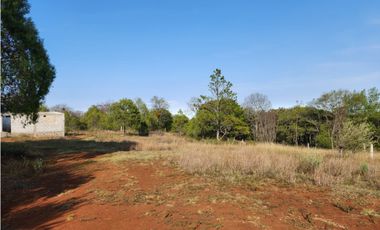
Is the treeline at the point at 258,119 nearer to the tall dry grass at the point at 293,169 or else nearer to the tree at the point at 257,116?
the tree at the point at 257,116

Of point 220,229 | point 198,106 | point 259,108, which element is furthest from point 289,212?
point 259,108

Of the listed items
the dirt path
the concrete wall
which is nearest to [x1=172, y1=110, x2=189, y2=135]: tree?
the concrete wall

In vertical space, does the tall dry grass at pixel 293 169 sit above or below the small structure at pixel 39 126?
below

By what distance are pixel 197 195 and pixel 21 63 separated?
8315mm

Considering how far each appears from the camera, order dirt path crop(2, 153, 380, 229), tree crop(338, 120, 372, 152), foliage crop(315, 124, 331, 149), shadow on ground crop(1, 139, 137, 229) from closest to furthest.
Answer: dirt path crop(2, 153, 380, 229) → shadow on ground crop(1, 139, 137, 229) → tree crop(338, 120, 372, 152) → foliage crop(315, 124, 331, 149)

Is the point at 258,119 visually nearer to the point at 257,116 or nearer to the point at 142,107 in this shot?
the point at 257,116

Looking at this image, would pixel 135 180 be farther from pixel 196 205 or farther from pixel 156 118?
pixel 156 118

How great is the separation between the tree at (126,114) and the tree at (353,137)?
2530cm

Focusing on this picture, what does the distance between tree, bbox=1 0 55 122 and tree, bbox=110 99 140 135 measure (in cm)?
2215

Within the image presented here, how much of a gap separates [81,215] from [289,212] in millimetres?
3686

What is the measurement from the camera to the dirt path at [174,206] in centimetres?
460

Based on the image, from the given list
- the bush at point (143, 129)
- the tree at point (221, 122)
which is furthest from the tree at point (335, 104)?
the bush at point (143, 129)

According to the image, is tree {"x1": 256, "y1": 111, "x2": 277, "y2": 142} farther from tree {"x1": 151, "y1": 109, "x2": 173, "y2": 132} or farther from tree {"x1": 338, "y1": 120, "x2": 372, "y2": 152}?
tree {"x1": 338, "y1": 120, "x2": 372, "y2": 152}

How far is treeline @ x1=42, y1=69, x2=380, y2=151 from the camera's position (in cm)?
2656
